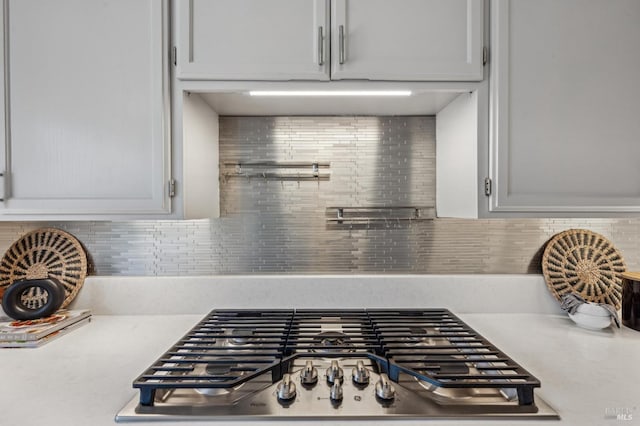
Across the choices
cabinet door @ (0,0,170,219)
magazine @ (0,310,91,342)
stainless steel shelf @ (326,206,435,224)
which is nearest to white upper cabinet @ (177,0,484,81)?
cabinet door @ (0,0,170,219)

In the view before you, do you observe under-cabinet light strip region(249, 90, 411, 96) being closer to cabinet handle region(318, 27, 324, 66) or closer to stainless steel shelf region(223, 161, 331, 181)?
cabinet handle region(318, 27, 324, 66)

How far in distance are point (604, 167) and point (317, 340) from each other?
3.48ft

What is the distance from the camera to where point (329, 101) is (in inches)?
51.2

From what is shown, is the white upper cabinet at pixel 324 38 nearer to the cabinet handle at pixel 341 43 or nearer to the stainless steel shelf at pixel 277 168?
the cabinet handle at pixel 341 43

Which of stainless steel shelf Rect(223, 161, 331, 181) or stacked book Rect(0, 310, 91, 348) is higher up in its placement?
stainless steel shelf Rect(223, 161, 331, 181)

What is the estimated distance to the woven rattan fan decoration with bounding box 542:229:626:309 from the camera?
1.40 metres

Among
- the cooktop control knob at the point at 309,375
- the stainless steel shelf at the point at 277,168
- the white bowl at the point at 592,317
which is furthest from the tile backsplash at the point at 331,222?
the cooktop control knob at the point at 309,375

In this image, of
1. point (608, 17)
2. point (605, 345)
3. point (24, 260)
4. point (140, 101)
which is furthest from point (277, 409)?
point (608, 17)

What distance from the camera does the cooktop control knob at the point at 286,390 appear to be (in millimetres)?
781

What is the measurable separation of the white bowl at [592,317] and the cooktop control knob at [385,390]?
888 millimetres

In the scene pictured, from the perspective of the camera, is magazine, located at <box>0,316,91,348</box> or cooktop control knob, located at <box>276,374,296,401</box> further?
magazine, located at <box>0,316,91,348</box>

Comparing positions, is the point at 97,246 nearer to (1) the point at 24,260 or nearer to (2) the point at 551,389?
(1) the point at 24,260

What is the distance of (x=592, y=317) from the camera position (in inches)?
48.2

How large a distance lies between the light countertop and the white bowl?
0.03 metres
